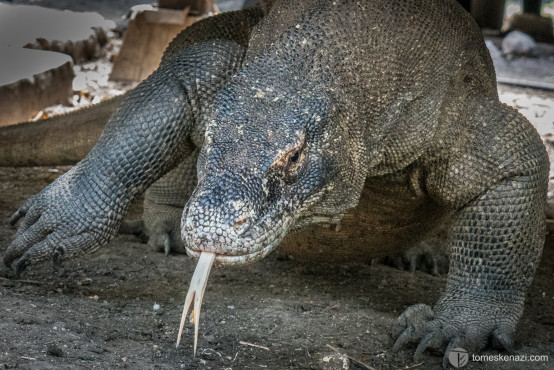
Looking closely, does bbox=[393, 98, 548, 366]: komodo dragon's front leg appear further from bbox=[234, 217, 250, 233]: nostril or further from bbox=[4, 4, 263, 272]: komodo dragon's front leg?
bbox=[234, 217, 250, 233]: nostril

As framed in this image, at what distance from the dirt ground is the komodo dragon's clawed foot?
0.07 meters

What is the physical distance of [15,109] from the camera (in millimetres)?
7172

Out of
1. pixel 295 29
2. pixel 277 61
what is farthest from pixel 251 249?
pixel 295 29

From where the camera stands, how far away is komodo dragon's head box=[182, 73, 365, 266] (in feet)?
8.71

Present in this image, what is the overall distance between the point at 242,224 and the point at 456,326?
Answer: 145 cm

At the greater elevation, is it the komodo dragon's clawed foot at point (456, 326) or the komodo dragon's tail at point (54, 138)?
the komodo dragon's tail at point (54, 138)

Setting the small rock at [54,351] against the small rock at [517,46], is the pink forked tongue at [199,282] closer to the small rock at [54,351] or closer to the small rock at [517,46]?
the small rock at [54,351]

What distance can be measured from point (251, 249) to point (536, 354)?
172 centimetres

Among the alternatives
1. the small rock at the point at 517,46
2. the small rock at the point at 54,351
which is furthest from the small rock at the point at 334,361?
the small rock at the point at 517,46

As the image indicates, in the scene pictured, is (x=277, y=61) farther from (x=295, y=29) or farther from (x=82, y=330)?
(x=82, y=330)

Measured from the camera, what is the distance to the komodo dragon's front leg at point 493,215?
147 inches

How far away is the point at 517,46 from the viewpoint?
10.9 meters

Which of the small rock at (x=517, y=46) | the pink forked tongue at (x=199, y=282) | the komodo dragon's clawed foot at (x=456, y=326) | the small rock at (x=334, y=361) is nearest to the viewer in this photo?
the pink forked tongue at (x=199, y=282)

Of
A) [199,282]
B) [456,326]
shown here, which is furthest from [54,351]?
[456,326]
